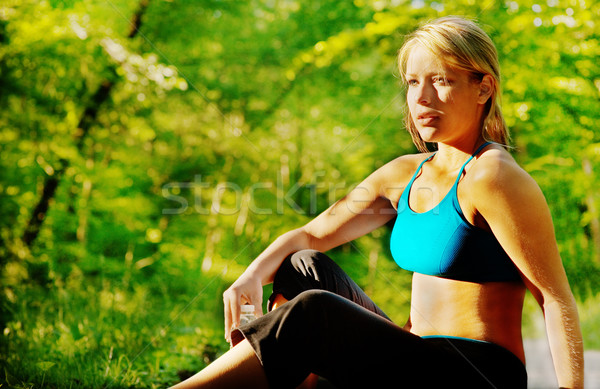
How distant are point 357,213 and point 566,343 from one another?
0.77m

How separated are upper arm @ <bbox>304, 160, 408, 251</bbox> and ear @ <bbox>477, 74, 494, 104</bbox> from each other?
390 millimetres

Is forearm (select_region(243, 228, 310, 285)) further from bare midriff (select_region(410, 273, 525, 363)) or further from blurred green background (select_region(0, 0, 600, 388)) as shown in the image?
blurred green background (select_region(0, 0, 600, 388))

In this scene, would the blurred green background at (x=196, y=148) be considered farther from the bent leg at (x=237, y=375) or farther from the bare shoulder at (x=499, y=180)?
the bare shoulder at (x=499, y=180)

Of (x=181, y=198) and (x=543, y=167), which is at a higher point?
(x=543, y=167)

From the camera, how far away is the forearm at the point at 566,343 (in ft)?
3.96

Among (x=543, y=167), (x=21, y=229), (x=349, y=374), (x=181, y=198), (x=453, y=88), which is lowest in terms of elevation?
(x=181, y=198)

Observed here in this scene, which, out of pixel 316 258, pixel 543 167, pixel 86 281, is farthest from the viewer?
pixel 86 281

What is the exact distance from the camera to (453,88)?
145cm

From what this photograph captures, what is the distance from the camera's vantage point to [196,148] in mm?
7711

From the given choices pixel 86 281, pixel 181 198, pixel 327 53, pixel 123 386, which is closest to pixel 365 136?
pixel 327 53

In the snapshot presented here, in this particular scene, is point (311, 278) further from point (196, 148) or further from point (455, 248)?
point (196, 148)

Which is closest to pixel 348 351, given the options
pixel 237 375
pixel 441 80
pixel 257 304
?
pixel 237 375

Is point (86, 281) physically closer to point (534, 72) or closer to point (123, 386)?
point (123, 386)

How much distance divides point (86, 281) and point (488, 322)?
4889mm
